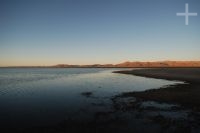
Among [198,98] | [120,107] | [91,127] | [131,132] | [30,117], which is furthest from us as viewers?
[198,98]

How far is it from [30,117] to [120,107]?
9181 mm

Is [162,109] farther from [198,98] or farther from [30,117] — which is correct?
[30,117]

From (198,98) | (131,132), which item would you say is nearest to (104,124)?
(131,132)

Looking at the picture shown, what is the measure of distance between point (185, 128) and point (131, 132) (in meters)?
3.96

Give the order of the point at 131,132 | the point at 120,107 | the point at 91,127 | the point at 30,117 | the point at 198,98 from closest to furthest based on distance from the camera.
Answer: the point at 131,132 → the point at 91,127 → the point at 30,117 → the point at 120,107 → the point at 198,98

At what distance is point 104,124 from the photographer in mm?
14438

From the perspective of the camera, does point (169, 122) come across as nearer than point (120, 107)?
Yes

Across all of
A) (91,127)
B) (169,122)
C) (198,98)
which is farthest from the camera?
(198,98)

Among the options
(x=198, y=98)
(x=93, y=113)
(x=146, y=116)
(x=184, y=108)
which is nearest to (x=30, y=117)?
(x=93, y=113)

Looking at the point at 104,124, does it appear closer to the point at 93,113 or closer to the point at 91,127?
the point at 91,127

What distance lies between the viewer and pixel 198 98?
22922mm

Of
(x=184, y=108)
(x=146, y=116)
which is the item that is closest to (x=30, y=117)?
(x=146, y=116)

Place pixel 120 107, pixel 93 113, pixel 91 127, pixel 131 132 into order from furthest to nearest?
pixel 120 107 < pixel 93 113 < pixel 91 127 < pixel 131 132

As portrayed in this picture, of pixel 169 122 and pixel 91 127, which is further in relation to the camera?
pixel 169 122
